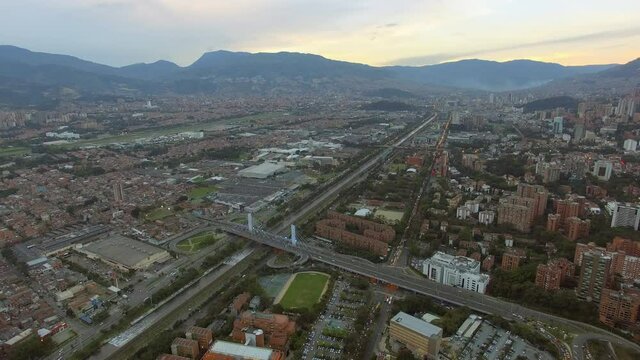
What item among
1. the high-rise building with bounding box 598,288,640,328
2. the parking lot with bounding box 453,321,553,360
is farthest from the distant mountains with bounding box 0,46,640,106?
the parking lot with bounding box 453,321,553,360

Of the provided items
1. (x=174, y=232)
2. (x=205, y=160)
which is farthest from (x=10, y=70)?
(x=174, y=232)

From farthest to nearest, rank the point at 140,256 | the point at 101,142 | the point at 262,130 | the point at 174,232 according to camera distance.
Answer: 1. the point at 262,130
2. the point at 101,142
3. the point at 174,232
4. the point at 140,256

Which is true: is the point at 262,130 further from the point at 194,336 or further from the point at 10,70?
the point at 10,70

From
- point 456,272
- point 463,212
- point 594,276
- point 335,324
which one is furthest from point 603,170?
point 335,324

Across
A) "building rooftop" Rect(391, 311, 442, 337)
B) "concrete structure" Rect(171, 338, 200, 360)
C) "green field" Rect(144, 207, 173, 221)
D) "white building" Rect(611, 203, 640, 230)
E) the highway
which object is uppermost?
"white building" Rect(611, 203, 640, 230)

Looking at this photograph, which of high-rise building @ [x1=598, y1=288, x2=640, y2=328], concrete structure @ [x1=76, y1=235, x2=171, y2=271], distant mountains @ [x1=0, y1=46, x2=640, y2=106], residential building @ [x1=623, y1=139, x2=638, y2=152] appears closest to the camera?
high-rise building @ [x1=598, y1=288, x2=640, y2=328]

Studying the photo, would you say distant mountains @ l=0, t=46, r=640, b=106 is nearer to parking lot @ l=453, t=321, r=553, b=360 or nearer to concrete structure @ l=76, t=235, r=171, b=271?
concrete structure @ l=76, t=235, r=171, b=271

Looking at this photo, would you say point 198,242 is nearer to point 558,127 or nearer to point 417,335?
point 417,335
